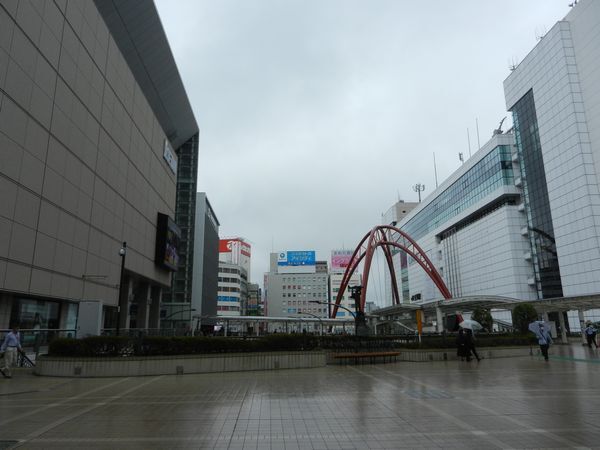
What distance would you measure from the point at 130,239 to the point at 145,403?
29.9 m

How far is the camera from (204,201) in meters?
75.6

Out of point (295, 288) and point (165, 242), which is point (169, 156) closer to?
point (165, 242)

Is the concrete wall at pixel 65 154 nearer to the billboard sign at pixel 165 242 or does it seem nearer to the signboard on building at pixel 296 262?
the billboard sign at pixel 165 242

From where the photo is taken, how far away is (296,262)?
160250 millimetres

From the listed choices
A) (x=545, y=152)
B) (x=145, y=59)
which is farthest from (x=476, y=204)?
(x=145, y=59)

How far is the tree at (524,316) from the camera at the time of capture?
1441 inches

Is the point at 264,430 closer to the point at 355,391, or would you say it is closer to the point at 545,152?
the point at 355,391

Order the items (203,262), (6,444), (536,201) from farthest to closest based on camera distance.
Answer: (203,262) < (536,201) < (6,444)

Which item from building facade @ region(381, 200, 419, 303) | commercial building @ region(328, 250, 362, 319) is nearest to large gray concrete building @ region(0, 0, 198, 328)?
building facade @ region(381, 200, 419, 303)

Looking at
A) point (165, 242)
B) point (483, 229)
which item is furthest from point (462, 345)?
point (483, 229)

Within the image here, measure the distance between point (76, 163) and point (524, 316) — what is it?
36203mm

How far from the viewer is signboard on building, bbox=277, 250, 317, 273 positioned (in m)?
159

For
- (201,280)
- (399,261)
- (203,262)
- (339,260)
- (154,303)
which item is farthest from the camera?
(339,260)

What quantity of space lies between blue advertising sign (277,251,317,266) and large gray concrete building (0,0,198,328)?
11361cm
